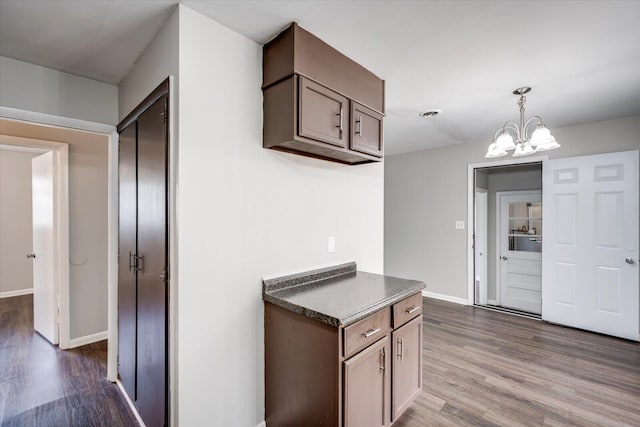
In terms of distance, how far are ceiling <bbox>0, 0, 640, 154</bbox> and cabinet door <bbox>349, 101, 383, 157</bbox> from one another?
35 centimetres

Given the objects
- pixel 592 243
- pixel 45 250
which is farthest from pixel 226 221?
pixel 592 243

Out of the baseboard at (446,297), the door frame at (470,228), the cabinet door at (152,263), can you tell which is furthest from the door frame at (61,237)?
the door frame at (470,228)

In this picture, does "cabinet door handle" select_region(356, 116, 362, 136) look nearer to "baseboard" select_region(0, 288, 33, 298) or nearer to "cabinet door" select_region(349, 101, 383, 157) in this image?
"cabinet door" select_region(349, 101, 383, 157)

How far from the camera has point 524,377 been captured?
8.18ft

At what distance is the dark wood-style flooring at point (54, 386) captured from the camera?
6.51 ft

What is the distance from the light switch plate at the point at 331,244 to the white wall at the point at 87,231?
106 inches

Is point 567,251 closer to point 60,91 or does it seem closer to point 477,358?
point 477,358

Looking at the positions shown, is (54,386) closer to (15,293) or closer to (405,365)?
(405,365)

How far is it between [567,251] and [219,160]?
415 centimetres

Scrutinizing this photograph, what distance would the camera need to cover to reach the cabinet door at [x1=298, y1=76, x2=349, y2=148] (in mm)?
1629

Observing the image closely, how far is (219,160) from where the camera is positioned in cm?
161

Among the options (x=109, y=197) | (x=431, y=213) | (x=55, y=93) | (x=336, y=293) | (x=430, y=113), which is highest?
(x=430, y=113)

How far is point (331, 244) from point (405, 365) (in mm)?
935

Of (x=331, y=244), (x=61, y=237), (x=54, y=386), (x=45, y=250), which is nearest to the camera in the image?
(x=331, y=244)
